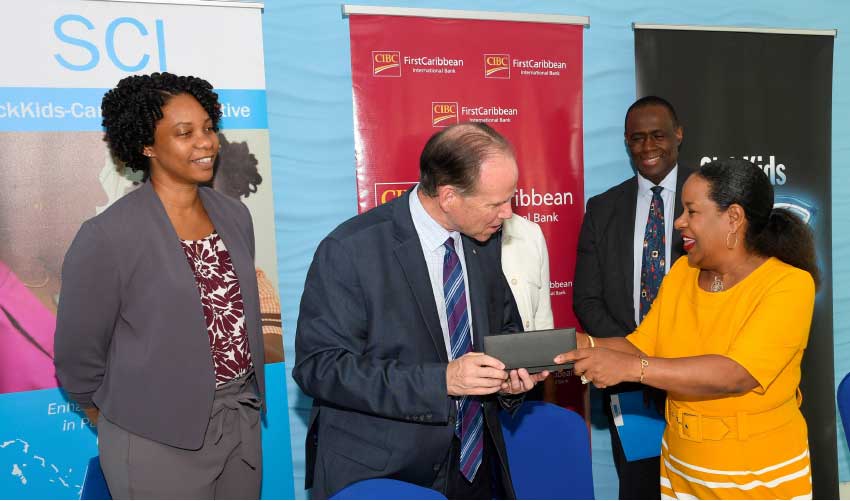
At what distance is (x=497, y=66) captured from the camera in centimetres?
399

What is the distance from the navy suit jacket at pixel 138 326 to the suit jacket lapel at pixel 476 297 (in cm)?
93

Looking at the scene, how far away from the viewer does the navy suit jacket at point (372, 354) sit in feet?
6.49

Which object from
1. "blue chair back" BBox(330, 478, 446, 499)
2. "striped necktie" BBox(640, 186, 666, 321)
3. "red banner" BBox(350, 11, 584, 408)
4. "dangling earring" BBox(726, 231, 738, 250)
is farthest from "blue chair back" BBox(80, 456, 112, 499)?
"striped necktie" BBox(640, 186, 666, 321)

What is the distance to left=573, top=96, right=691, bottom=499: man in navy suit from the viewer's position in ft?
12.0

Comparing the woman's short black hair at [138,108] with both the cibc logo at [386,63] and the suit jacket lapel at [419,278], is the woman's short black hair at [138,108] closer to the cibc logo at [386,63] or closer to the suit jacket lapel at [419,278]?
the suit jacket lapel at [419,278]

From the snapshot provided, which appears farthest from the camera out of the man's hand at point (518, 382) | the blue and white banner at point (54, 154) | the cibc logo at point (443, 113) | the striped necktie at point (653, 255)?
the cibc logo at point (443, 113)

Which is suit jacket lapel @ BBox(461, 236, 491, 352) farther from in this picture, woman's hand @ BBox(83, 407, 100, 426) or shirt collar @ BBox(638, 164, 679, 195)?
shirt collar @ BBox(638, 164, 679, 195)

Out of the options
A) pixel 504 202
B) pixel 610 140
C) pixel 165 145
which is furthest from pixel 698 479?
pixel 610 140

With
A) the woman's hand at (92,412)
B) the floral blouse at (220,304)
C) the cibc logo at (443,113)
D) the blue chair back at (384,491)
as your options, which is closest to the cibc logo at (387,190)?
the cibc logo at (443,113)

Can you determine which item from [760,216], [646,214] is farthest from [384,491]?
[646,214]

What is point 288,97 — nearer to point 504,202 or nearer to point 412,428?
point 504,202

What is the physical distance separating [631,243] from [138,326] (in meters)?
2.48

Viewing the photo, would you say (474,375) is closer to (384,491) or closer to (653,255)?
(384,491)

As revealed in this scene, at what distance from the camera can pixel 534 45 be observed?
13.3ft
